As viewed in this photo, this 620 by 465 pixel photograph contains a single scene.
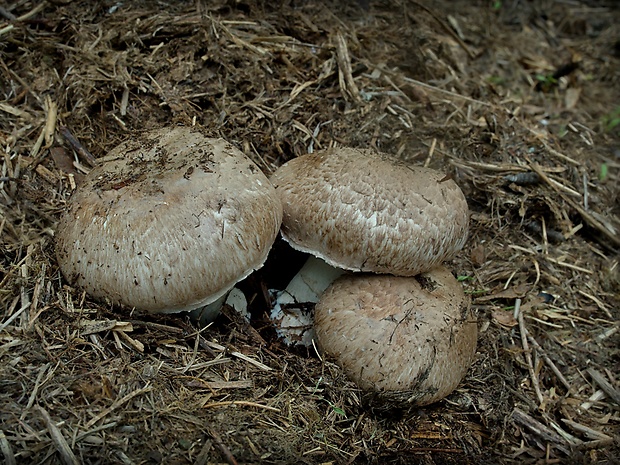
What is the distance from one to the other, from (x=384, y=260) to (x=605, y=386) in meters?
1.83

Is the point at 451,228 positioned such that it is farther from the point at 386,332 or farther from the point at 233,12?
the point at 233,12

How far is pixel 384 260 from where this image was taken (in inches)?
115

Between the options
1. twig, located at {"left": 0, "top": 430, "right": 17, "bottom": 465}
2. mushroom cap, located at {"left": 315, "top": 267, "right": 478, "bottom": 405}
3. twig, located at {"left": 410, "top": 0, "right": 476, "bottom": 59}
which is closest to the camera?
twig, located at {"left": 0, "top": 430, "right": 17, "bottom": 465}

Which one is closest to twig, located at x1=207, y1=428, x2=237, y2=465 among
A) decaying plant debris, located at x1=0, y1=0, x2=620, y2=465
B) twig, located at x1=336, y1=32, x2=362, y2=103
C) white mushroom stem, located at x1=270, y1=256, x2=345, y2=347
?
decaying plant debris, located at x1=0, y1=0, x2=620, y2=465

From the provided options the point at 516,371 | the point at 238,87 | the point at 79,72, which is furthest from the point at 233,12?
the point at 516,371

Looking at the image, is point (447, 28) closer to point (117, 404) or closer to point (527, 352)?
point (527, 352)

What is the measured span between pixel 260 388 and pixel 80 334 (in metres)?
0.93

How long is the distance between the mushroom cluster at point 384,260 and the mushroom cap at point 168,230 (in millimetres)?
281

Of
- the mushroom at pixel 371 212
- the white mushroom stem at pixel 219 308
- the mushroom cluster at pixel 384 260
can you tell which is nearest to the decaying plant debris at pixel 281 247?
the white mushroom stem at pixel 219 308

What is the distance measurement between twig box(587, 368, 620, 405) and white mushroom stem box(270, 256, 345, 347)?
184 centimetres

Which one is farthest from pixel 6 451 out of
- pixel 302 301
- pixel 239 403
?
pixel 302 301

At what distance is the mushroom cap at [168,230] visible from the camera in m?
2.54

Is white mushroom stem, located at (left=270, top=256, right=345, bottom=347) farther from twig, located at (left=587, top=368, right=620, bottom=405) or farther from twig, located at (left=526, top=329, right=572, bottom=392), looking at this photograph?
twig, located at (left=587, top=368, right=620, bottom=405)

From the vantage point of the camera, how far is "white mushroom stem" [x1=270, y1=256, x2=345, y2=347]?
3316mm
